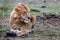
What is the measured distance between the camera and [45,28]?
29.7ft

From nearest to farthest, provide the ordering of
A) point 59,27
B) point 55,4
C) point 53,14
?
1. point 59,27
2. point 53,14
3. point 55,4

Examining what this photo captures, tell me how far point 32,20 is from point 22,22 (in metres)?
0.52

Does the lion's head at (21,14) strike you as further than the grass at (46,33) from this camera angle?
No

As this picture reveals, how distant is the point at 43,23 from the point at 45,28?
75cm

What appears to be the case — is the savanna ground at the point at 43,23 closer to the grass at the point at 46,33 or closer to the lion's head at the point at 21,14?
the grass at the point at 46,33

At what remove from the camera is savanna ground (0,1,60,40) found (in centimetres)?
792

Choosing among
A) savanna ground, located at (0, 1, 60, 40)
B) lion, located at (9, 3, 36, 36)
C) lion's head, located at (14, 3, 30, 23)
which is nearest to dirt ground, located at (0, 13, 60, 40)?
savanna ground, located at (0, 1, 60, 40)

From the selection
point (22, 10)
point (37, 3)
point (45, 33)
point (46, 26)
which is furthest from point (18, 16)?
point (37, 3)

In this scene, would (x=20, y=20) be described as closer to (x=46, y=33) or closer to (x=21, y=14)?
(x=21, y=14)

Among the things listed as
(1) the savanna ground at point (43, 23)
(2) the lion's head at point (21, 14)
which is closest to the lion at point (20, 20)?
(2) the lion's head at point (21, 14)

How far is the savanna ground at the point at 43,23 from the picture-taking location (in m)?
7.92

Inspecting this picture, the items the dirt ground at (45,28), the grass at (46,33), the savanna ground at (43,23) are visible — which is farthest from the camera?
the grass at (46,33)

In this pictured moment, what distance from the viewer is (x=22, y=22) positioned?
317 inches

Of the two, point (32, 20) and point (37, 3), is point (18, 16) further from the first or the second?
point (37, 3)
